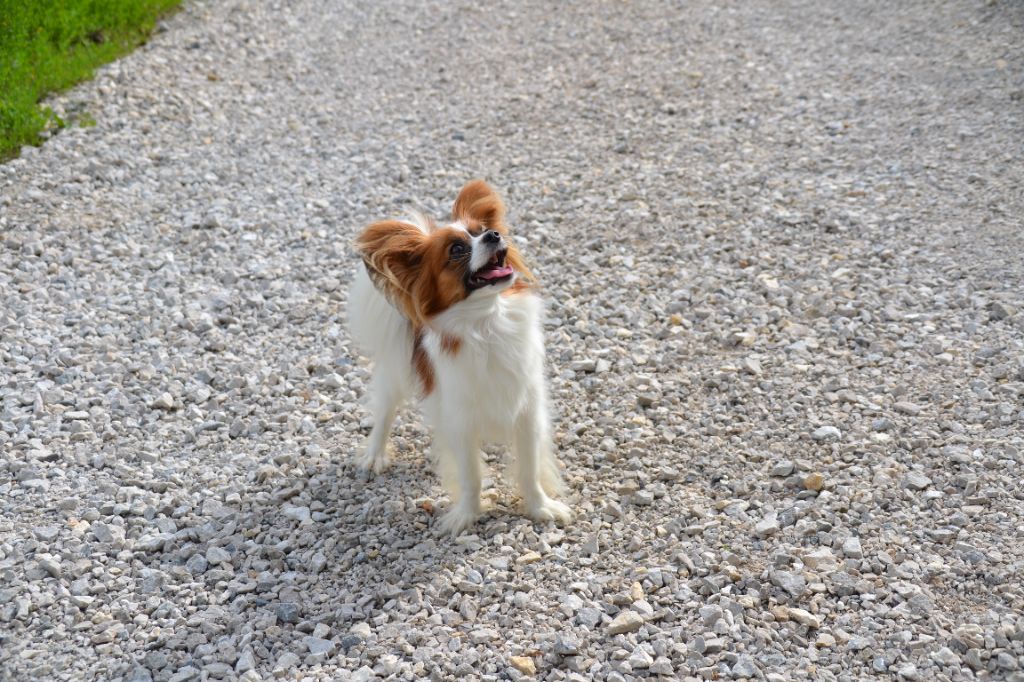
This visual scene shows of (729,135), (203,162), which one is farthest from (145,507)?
(729,135)

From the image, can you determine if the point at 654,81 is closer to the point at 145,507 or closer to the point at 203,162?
the point at 203,162

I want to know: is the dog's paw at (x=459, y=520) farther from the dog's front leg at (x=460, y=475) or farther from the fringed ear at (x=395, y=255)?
the fringed ear at (x=395, y=255)

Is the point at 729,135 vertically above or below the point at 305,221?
above

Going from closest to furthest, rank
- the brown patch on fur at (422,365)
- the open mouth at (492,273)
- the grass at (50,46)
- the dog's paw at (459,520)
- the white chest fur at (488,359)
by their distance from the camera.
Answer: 1. the open mouth at (492,273)
2. the white chest fur at (488,359)
3. the brown patch on fur at (422,365)
4. the dog's paw at (459,520)
5. the grass at (50,46)

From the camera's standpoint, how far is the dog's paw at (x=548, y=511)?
13.6ft

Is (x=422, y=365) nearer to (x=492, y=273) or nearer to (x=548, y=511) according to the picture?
(x=492, y=273)

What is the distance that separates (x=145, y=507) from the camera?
14.0ft

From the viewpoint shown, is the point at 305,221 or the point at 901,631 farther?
the point at 305,221

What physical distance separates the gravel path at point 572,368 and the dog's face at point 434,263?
1016mm

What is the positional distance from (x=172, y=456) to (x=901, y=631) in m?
3.12

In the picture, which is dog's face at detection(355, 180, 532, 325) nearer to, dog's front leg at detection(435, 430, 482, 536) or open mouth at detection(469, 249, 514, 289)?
open mouth at detection(469, 249, 514, 289)

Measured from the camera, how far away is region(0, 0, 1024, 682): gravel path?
3.61 metres

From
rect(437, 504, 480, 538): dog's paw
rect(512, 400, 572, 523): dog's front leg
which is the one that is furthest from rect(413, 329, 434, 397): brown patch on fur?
rect(437, 504, 480, 538): dog's paw

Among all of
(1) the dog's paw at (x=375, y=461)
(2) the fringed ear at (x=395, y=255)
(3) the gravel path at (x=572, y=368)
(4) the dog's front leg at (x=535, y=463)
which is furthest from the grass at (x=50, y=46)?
(4) the dog's front leg at (x=535, y=463)
